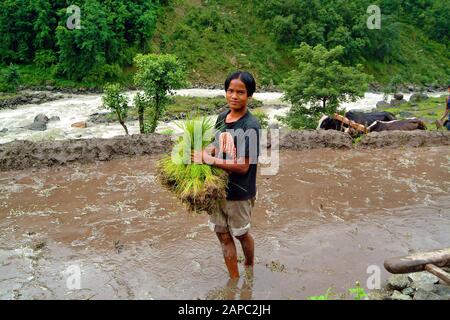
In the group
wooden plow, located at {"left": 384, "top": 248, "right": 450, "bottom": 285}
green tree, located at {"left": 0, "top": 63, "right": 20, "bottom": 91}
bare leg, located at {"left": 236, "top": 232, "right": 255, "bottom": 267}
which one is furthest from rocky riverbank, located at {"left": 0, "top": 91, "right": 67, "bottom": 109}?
wooden plow, located at {"left": 384, "top": 248, "right": 450, "bottom": 285}

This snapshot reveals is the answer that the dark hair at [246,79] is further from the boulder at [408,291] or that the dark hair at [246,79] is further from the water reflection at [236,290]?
the boulder at [408,291]

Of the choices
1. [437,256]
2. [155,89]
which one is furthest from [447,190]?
[155,89]

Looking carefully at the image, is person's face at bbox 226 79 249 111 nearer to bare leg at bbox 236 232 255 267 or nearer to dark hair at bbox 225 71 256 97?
dark hair at bbox 225 71 256 97

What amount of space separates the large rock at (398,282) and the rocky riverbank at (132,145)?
15.2ft

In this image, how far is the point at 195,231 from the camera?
15.7 feet

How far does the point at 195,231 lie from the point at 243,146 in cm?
197

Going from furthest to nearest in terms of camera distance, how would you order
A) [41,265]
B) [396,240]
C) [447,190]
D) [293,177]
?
[293,177], [447,190], [396,240], [41,265]

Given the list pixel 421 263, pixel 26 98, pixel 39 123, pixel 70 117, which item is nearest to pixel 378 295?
pixel 421 263

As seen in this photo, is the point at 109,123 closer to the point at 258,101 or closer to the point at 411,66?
the point at 258,101

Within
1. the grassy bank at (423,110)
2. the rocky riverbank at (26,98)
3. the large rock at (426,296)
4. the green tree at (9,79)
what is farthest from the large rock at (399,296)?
the green tree at (9,79)

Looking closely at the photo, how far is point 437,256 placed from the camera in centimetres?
345

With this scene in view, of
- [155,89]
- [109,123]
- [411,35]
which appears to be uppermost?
[411,35]

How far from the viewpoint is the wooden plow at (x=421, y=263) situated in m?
3.30
